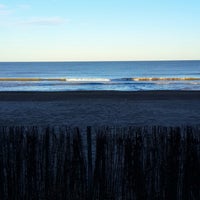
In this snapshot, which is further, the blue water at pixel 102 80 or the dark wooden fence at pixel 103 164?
the blue water at pixel 102 80

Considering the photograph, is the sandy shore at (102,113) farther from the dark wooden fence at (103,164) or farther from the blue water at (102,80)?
the blue water at (102,80)

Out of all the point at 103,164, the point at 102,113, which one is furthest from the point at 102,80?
the point at 103,164

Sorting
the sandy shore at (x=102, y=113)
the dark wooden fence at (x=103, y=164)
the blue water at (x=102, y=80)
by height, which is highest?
the dark wooden fence at (x=103, y=164)

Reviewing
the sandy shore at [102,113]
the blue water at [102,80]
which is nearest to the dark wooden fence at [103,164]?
the sandy shore at [102,113]

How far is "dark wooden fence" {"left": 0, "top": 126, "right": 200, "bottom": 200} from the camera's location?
Result: 5.67 metres

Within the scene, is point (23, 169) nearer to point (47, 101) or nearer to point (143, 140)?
point (143, 140)

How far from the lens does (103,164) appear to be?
18.8 ft

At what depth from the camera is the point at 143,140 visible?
5.66 m

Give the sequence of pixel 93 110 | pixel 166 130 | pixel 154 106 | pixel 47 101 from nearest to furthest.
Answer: pixel 166 130, pixel 93 110, pixel 154 106, pixel 47 101

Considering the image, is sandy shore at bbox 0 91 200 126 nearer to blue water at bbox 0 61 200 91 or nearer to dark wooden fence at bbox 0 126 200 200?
dark wooden fence at bbox 0 126 200 200

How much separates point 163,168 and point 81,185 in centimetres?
114

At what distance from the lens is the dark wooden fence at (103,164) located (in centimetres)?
567

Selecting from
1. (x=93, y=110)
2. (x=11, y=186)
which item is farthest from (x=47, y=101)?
(x=11, y=186)

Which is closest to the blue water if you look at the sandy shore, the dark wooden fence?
the sandy shore
